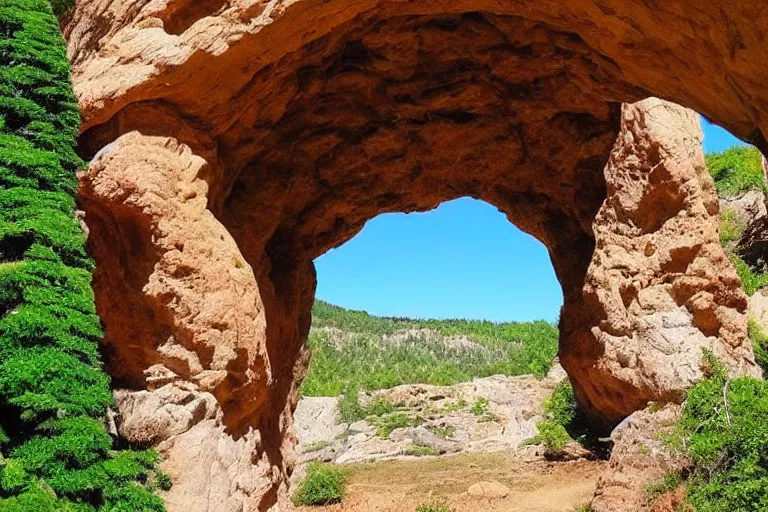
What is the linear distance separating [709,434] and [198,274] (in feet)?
26.9

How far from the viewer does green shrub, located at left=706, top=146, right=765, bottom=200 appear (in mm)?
24000

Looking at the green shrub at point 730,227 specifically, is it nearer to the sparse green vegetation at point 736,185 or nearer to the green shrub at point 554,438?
the sparse green vegetation at point 736,185

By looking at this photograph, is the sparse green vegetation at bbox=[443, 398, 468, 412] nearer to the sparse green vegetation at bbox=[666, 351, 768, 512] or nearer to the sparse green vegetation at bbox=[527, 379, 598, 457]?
the sparse green vegetation at bbox=[527, 379, 598, 457]

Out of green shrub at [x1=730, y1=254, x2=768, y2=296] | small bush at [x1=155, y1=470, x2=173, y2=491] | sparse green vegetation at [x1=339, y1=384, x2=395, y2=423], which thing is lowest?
sparse green vegetation at [x1=339, y1=384, x2=395, y2=423]

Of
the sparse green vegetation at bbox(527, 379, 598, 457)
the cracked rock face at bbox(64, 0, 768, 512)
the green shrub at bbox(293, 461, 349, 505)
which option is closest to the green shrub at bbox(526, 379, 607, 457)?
the sparse green vegetation at bbox(527, 379, 598, 457)

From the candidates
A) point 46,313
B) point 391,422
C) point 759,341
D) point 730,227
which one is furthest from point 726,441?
point 391,422

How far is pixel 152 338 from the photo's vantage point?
819cm

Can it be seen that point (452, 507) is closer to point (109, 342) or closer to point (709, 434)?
point (709, 434)

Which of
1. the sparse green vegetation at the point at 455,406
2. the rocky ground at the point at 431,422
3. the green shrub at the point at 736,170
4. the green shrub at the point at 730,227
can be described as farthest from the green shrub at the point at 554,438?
the sparse green vegetation at the point at 455,406

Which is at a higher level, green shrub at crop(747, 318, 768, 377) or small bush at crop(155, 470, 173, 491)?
green shrub at crop(747, 318, 768, 377)

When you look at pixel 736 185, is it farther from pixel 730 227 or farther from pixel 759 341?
pixel 759 341

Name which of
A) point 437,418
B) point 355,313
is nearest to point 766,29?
point 437,418

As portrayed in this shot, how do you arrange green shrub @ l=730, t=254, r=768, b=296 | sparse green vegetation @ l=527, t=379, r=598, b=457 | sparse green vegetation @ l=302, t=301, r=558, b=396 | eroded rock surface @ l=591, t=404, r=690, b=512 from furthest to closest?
sparse green vegetation @ l=302, t=301, r=558, b=396, sparse green vegetation @ l=527, t=379, r=598, b=457, green shrub @ l=730, t=254, r=768, b=296, eroded rock surface @ l=591, t=404, r=690, b=512

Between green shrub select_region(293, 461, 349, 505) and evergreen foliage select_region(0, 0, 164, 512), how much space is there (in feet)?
39.3
